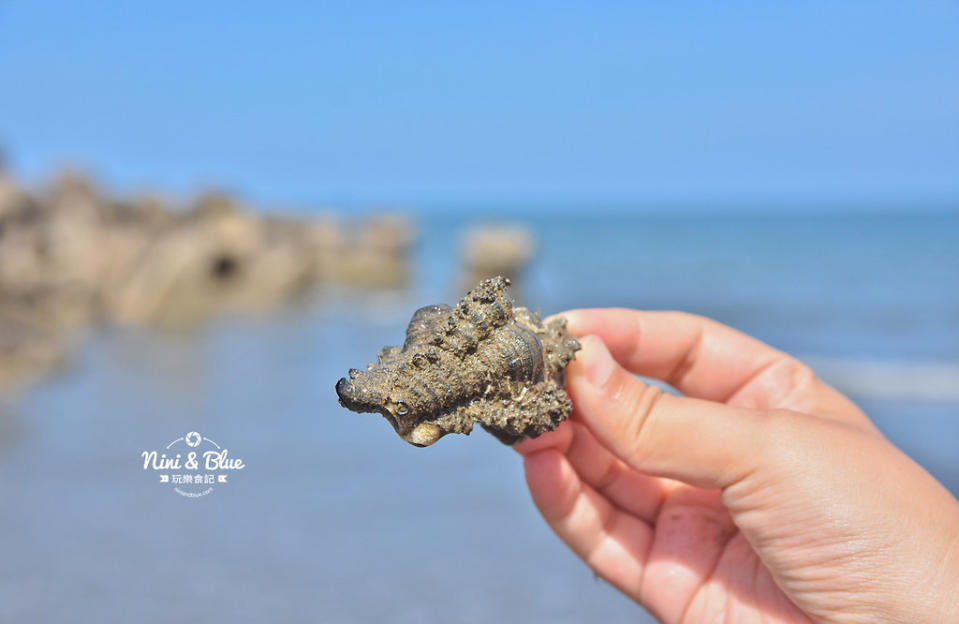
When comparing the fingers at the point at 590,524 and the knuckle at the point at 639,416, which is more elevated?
the knuckle at the point at 639,416

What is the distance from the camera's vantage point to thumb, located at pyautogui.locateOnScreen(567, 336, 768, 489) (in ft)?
6.97

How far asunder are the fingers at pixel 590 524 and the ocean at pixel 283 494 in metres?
1.77

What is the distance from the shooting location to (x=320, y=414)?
7590 millimetres

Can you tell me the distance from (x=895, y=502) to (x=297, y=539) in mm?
3910

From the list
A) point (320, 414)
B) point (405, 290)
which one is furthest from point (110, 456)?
point (405, 290)

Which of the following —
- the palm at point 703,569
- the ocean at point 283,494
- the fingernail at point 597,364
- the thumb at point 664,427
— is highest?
the fingernail at point 597,364

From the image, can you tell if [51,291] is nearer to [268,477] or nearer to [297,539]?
[268,477]

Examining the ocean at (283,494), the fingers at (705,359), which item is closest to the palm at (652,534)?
the fingers at (705,359)

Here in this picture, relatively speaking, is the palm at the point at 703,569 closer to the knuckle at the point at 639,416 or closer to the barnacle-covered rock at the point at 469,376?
the knuckle at the point at 639,416

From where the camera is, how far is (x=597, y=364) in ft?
7.44

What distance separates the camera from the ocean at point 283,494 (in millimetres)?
4367

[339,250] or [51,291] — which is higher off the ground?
[339,250]

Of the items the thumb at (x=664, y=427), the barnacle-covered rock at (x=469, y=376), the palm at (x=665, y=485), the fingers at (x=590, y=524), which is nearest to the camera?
the barnacle-covered rock at (x=469, y=376)

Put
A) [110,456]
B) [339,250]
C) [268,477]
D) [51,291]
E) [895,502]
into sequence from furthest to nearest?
[339,250] < [51,291] < [110,456] < [268,477] < [895,502]
